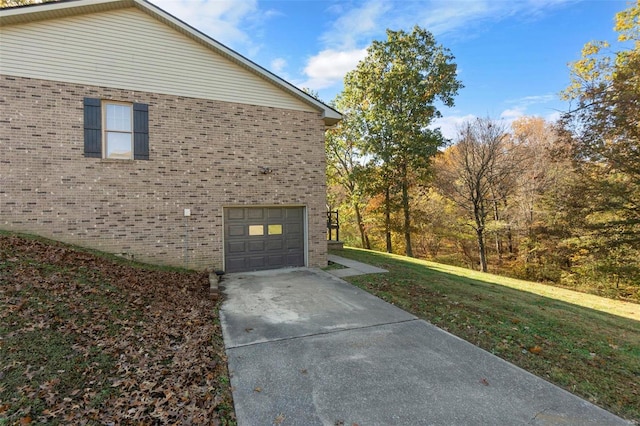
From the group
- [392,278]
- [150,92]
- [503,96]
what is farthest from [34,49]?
[503,96]

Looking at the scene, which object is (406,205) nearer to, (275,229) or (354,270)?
(354,270)

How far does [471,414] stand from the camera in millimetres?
2947

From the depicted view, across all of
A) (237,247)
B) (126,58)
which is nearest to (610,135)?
(237,247)

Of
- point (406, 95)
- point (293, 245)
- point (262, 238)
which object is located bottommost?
point (293, 245)

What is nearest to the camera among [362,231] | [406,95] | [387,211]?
[406,95]

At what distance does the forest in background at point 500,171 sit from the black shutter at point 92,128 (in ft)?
44.1

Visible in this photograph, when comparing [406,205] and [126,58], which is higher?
[126,58]

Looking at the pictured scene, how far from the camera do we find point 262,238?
9867 mm

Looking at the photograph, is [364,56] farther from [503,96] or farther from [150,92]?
[150,92]

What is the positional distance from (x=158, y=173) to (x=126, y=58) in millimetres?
3315

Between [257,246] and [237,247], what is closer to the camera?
[237,247]

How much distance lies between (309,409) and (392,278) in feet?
20.3

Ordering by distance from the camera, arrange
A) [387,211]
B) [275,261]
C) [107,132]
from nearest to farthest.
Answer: [107,132] → [275,261] → [387,211]

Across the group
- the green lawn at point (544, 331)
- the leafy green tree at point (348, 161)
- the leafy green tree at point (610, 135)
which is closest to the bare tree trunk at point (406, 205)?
the leafy green tree at point (348, 161)
